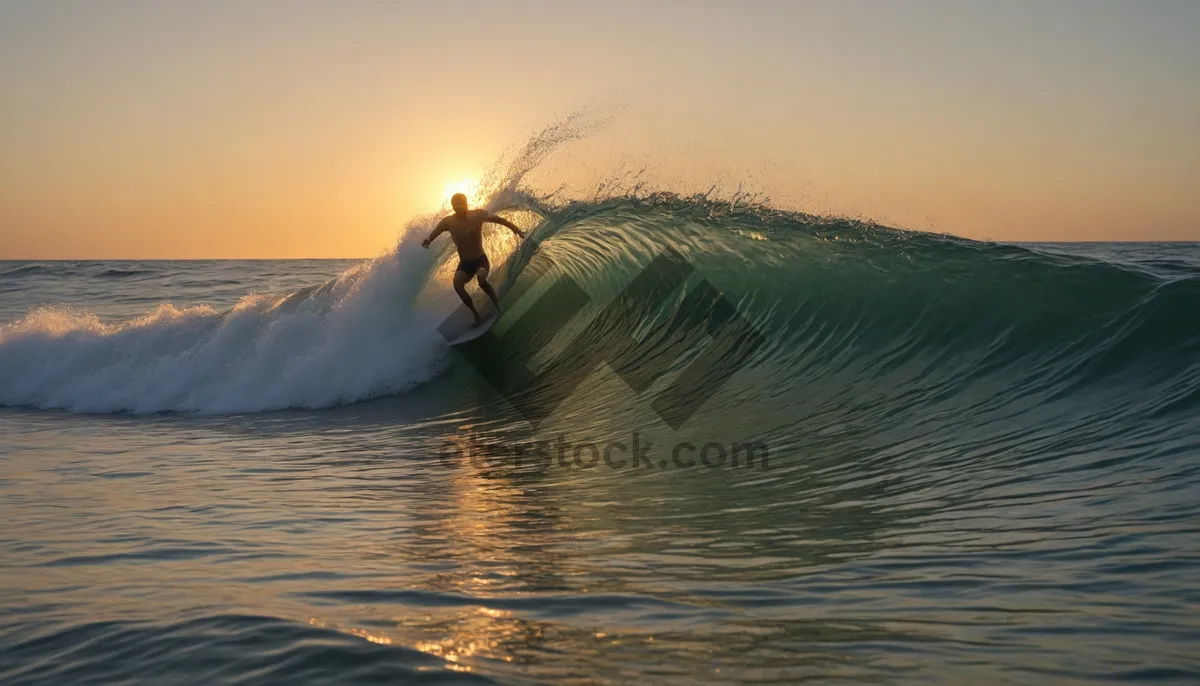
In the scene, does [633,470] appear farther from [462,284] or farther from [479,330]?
[479,330]

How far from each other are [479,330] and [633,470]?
6.09 m

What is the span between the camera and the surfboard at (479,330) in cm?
1211

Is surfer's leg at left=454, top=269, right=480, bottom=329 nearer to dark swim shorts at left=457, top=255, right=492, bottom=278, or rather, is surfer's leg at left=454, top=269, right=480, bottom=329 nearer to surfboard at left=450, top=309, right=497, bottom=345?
dark swim shorts at left=457, top=255, right=492, bottom=278

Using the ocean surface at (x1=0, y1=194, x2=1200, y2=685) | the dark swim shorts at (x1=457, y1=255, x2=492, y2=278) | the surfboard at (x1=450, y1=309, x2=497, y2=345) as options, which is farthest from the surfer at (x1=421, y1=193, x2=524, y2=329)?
the ocean surface at (x1=0, y1=194, x2=1200, y2=685)

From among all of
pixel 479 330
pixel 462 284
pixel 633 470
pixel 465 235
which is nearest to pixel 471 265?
pixel 462 284

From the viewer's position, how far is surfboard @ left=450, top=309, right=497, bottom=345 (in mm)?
12109

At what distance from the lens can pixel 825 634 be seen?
3.10 metres

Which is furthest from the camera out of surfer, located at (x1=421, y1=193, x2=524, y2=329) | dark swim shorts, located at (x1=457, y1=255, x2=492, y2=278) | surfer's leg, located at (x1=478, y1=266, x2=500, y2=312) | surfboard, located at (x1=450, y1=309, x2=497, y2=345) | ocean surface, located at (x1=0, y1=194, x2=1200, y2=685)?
surfboard, located at (x1=450, y1=309, x2=497, y2=345)

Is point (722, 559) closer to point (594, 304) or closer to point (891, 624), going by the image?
point (891, 624)

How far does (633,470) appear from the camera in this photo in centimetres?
Result: 654

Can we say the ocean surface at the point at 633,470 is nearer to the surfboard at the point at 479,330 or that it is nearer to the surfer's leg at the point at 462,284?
the surfboard at the point at 479,330

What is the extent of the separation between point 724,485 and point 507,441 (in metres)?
2.74

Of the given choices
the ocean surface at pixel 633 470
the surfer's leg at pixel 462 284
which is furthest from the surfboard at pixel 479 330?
A: the surfer's leg at pixel 462 284

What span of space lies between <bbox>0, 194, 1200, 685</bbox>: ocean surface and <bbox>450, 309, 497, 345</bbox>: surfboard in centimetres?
16
